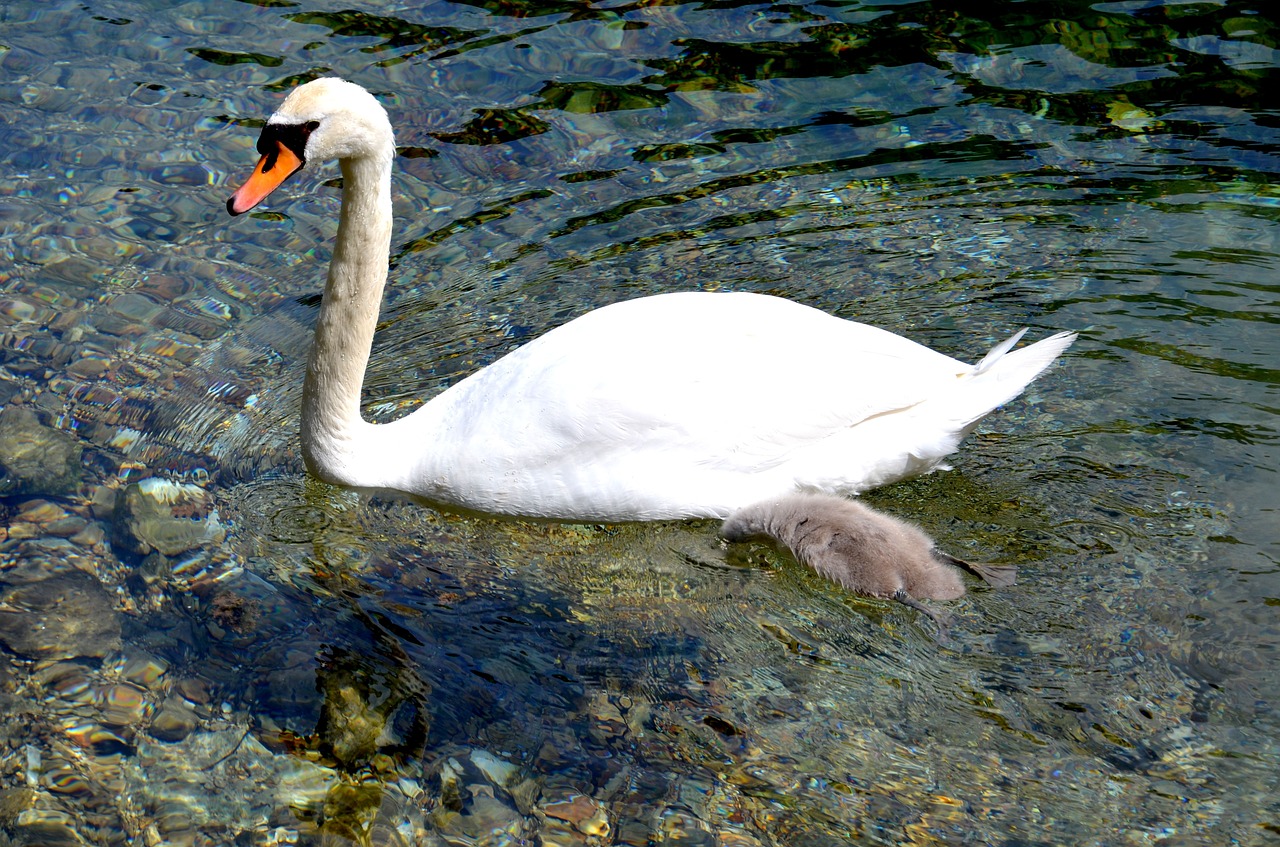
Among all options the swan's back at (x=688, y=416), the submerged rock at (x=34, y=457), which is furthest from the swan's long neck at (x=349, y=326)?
the submerged rock at (x=34, y=457)

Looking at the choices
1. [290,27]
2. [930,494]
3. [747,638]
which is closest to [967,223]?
[930,494]

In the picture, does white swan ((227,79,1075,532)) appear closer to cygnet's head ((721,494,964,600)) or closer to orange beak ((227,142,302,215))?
orange beak ((227,142,302,215))

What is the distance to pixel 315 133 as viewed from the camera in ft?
15.0

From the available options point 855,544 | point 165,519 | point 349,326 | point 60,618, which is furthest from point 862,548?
point 60,618

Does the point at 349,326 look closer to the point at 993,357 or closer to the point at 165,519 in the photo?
the point at 165,519

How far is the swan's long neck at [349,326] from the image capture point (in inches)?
189

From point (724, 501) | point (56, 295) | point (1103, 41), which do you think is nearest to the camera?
point (724, 501)

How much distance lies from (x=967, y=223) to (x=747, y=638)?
3020 millimetres

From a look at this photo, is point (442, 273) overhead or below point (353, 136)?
below

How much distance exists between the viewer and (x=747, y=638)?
4.68 meters

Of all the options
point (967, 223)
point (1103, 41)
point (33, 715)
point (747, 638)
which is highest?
point (1103, 41)

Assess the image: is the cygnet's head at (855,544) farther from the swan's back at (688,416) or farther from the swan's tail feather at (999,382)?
the swan's tail feather at (999,382)

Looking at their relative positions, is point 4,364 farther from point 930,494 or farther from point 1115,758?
point 1115,758

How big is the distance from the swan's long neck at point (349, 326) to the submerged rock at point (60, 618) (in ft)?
3.12
